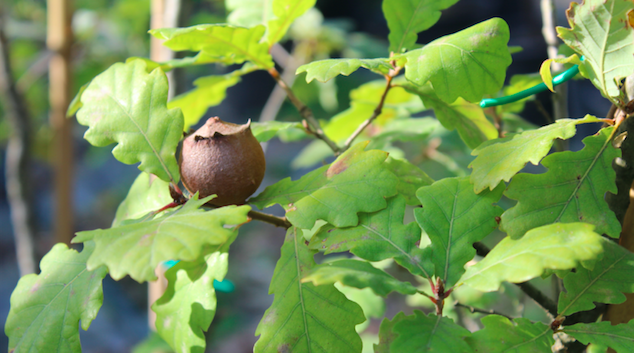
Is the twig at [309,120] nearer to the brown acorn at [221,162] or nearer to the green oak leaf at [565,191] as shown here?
the brown acorn at [221,162]

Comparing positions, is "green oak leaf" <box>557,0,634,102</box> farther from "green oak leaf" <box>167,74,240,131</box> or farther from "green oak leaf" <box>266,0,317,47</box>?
"green oak leaf" <box>167,74,240,131</box>

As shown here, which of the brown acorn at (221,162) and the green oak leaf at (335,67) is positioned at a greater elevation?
the green oak leaf at (335,67)

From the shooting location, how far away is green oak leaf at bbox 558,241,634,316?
21.5 inches

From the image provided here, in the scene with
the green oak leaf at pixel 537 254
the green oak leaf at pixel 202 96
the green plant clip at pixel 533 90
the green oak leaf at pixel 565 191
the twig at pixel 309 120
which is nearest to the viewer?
the green oak leaf at pixel 537 254

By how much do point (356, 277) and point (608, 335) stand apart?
1.03 feet

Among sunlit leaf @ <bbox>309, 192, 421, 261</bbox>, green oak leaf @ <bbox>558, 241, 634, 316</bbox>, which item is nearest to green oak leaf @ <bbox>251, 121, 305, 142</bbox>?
sunlit leaf @ <bbox>309, 192, 421, 261</bbox>

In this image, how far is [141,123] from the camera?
67cm

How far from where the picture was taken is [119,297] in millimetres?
3775

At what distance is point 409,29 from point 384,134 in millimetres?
351

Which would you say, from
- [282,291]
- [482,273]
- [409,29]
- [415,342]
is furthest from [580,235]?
[409,29]

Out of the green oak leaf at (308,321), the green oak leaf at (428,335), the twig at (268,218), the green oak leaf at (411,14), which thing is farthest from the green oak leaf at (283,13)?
the green oak leaf at (428,335)

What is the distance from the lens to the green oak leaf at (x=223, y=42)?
734 mm

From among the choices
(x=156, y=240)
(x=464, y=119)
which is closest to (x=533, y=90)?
(x=464, y=119)

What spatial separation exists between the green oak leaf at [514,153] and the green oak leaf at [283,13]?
427mm
